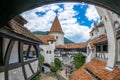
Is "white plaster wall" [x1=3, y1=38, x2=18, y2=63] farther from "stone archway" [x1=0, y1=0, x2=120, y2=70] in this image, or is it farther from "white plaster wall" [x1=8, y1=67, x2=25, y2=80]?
"stone archway" [x1=0, y1=0, x2=120, y2=70]

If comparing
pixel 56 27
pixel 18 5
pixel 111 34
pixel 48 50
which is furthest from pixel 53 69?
pixel 18 5

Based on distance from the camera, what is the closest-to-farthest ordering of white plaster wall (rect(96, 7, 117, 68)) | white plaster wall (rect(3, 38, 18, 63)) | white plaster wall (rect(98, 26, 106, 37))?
white plaster wall (rect(3, 38, 18, 63))
white plaster wall (rect(96, 7, 117, 68))
white plaster wall (rect(98, 26, 106, 37))

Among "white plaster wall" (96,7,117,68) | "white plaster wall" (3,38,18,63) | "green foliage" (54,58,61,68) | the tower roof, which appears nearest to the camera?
"white plaster wall" (3,38,18,63)

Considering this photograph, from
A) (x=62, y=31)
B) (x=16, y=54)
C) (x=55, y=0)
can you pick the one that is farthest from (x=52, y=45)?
(x=55, y=0)

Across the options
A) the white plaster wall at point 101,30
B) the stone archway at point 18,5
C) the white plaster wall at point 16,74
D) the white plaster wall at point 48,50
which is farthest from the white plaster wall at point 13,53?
the white plaster wall at point 48,50

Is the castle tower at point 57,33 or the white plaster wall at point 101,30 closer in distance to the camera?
the white plaster wall at point 101,30

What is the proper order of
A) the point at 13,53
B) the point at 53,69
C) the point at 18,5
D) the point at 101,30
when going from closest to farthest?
the point at 18,5
the point at 13,53
the point at 101,30
the point at 53,69

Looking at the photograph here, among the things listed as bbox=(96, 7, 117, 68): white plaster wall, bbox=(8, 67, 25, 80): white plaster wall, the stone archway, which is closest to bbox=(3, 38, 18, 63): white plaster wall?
bbox=(8, 67, 25, 80): white plaster wall

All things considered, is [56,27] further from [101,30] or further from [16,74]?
[16,74]

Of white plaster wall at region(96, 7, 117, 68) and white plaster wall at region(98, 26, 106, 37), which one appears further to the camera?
white plaster wall at region(98, 26, 106, 37)

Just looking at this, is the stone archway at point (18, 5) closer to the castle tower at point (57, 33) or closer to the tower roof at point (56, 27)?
the castle tower at point (57, 33)

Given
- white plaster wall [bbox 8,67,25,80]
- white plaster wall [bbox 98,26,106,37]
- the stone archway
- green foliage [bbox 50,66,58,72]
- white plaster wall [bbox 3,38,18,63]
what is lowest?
green foliage [bbox 50,66,58,72]

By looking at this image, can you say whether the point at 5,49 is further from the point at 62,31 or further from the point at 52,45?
the point at 62,31

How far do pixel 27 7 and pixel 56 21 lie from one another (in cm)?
5403
